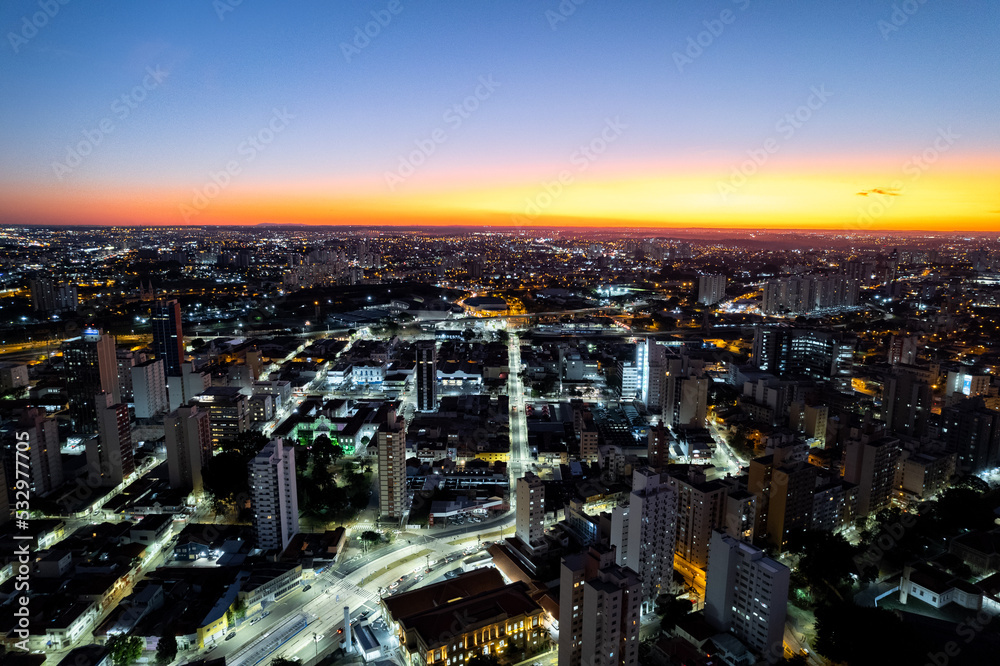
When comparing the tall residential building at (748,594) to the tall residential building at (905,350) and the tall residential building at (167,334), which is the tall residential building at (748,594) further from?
the tall residential building at (167,334)

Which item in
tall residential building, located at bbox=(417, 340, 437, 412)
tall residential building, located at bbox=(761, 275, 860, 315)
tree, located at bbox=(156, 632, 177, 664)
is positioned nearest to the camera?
tree, located at bbox=(156, 632, 177, 664)

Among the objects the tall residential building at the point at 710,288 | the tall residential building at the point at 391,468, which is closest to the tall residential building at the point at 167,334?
the tall residential building at the point at 391,468

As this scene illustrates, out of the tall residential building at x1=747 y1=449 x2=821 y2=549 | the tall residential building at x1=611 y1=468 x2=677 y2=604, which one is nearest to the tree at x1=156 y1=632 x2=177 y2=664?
the tall residential building at x1=611 y1=468 x2=677 y2=604

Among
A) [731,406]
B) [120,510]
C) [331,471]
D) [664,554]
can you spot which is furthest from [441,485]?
[731,406]

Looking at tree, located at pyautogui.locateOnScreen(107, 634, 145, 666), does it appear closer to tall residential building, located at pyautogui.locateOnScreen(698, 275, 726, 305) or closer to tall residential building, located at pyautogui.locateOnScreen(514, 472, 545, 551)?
tall residential building, located at pyautogui.locateOnScreen(514, 472, 545, 551)

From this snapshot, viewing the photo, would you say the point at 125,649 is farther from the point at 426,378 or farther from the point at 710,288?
the point at 710,288
